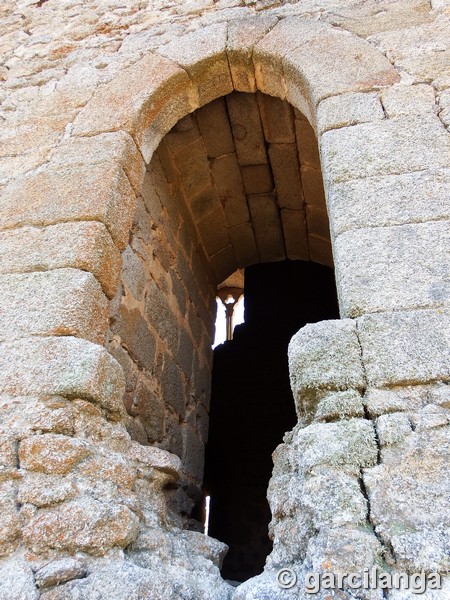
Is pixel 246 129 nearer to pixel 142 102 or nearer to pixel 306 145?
pixel 306 145

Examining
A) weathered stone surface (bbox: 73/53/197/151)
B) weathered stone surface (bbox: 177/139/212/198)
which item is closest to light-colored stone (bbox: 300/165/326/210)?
weathered stone surface (bbox: 177/139/212/198)

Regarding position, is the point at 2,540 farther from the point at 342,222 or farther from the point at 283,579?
the point at 342,222

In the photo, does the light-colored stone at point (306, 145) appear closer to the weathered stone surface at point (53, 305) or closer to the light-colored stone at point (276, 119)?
the light-colored stone at point (276, 119)

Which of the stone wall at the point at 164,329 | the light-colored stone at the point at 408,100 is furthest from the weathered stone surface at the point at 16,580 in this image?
the light-colored stone at the point at 408,100

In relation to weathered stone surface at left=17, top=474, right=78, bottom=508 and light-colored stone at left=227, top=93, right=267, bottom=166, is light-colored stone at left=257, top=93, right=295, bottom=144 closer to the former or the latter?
light-colored stone at left=227, top=93, right=267, bottom=166

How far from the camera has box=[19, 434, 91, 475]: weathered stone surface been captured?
149 centimetres

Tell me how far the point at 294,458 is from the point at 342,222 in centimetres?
88

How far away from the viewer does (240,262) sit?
4.28 m

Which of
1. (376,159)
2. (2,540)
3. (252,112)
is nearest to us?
(2,540)

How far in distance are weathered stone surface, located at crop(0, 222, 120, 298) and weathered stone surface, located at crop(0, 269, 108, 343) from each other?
0.04m

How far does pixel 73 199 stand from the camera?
2217 millimetres

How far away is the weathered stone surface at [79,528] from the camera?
136 centimetres

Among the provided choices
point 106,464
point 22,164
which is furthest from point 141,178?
point 106,464

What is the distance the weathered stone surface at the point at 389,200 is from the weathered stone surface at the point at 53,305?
0.98 meters
